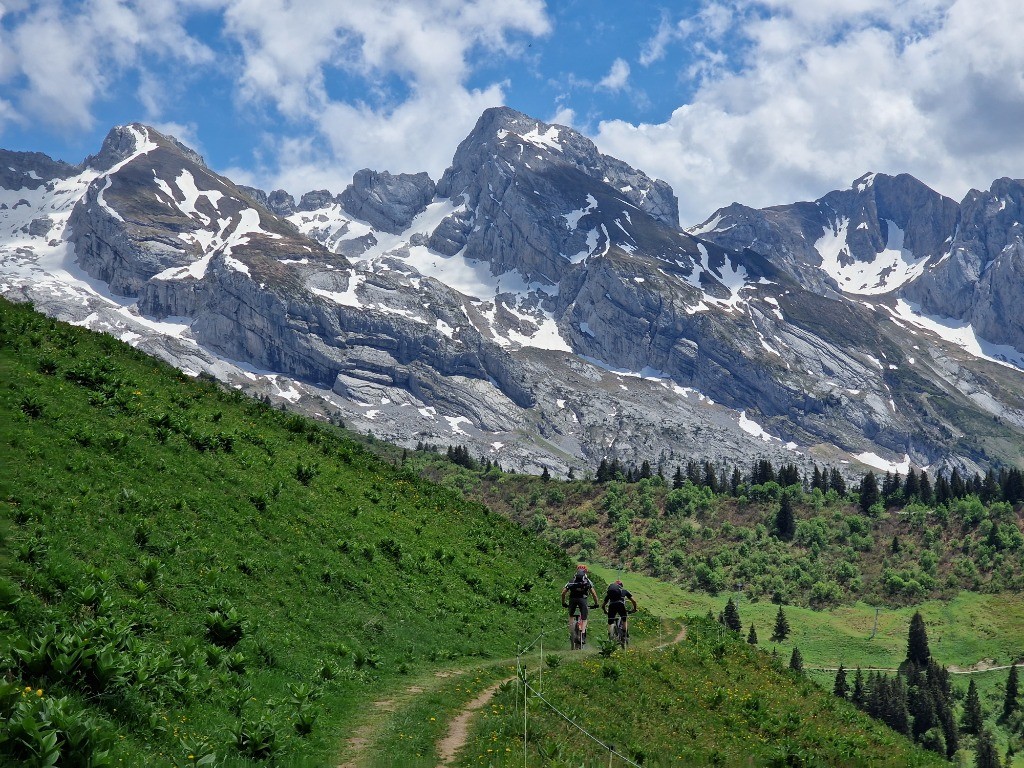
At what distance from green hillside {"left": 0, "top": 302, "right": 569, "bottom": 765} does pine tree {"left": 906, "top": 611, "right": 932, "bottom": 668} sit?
9594 cm

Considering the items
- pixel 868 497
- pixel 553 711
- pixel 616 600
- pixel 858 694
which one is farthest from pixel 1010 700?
pixel 553 711

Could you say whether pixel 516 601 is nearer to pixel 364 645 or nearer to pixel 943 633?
pixel 364 645

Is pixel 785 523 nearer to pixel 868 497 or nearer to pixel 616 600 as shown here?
pixel 868 497

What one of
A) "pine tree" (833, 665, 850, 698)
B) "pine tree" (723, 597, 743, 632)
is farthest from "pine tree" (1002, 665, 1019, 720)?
"pine tree" (723, 597, 743, 632)

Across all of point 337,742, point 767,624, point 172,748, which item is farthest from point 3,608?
point 767,624

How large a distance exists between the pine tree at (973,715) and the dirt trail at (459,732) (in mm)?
109390

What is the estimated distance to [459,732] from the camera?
19281 millimetres

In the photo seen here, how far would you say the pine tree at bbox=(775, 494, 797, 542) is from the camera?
16200 centimetres

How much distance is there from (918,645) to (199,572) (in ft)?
400

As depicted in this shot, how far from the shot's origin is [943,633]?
12800cm

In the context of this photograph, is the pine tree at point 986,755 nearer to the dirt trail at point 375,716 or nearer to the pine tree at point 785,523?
the pine tree at point 785,523

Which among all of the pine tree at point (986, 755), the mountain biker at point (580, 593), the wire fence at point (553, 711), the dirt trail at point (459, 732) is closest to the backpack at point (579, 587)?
the mountain biker at point (580, 593)

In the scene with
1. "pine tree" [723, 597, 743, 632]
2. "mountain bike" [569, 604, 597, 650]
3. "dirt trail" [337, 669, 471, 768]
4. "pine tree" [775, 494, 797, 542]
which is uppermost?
"pine tree" [775, 494, 797, 542]

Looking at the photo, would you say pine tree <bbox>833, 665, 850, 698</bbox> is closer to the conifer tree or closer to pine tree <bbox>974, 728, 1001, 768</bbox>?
the conifer tree
